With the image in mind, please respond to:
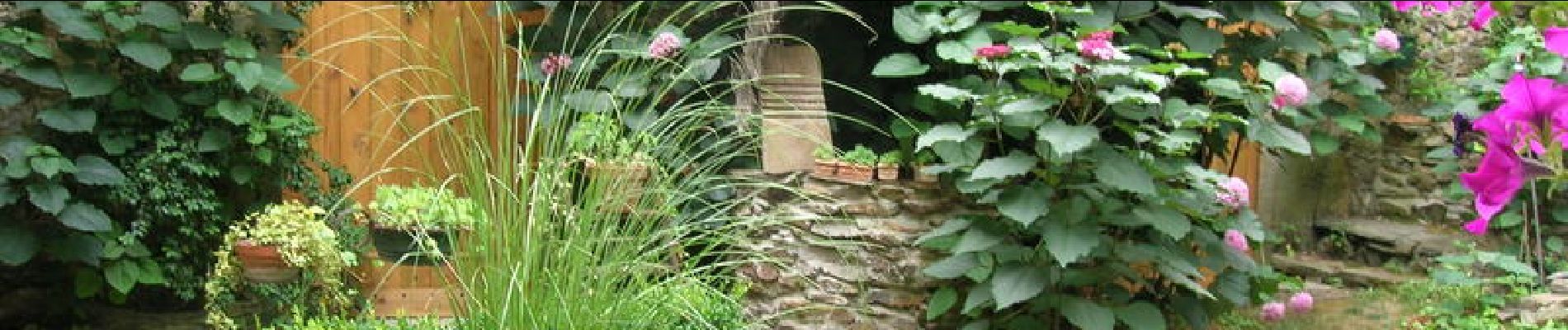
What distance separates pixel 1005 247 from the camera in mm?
3439

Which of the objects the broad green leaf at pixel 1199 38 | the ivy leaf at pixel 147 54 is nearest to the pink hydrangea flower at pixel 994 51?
the broad green leaf at pixel 1199 38

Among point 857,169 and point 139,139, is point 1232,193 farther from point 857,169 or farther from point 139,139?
point 139,139

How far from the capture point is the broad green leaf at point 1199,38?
3.98 meters

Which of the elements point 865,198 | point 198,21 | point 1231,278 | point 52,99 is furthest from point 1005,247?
point 52,99

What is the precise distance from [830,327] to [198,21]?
94.0 inches

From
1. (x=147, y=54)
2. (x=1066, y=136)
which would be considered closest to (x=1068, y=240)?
(x=1066, y=136)

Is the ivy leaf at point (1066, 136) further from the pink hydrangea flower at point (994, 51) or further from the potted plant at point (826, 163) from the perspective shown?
the potted plant at point (826, 163)

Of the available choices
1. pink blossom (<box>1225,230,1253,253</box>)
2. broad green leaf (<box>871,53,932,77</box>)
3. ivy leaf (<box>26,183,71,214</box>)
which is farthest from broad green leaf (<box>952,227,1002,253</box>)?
ivy leaf (<box>26,183,71,214</box>)

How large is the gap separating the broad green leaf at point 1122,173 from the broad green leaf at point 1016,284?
281 mm

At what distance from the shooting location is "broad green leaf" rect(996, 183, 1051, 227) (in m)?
3.29

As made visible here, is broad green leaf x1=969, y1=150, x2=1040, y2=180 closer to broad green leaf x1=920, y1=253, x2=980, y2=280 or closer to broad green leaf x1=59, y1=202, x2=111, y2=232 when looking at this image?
broad green leaf x1=920, y1=253, x2=980, y2=280

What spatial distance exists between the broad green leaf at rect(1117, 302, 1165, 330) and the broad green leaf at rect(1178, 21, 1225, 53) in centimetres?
86

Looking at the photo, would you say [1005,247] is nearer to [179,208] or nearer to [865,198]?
[865,198]

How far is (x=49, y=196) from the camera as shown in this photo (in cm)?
393
